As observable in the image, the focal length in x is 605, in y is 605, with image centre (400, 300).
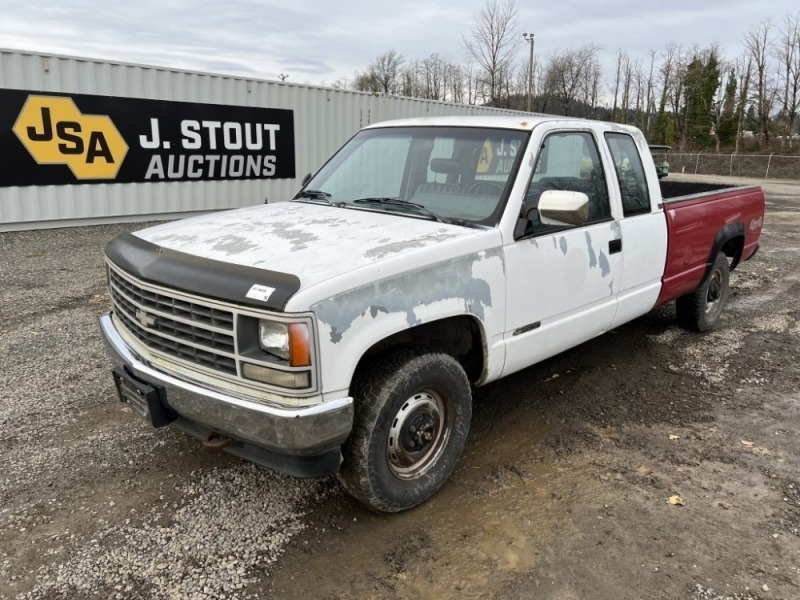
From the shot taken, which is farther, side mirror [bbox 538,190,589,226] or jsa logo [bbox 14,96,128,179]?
jsa logo [bbox 14,96,128,179]

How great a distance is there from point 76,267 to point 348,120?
7.83 meters

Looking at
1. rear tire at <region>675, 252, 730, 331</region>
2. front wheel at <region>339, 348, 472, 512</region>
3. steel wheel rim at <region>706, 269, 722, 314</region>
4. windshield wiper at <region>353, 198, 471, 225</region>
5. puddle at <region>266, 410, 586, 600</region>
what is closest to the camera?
puddle at <region>266, 410, 586, 600</region>

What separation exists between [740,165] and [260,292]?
130 feet

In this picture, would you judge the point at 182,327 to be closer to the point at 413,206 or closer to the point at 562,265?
the point at 413,206

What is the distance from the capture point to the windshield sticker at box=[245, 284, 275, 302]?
7.95 ft

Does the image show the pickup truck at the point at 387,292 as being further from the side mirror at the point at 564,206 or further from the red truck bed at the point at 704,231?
the red truck bed at the point at 704,231

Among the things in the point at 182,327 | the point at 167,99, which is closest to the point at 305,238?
the point at 182,327

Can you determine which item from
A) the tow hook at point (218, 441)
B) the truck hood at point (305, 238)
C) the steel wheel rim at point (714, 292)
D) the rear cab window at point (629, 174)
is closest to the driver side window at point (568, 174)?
the rear cab window at point (629, 174)

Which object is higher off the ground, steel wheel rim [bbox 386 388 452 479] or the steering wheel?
the steering wheel

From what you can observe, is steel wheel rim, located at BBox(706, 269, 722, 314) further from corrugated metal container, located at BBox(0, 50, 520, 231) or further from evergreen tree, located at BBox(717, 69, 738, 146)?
evergreen tree, located at BBox(717, 69, 738, 146)

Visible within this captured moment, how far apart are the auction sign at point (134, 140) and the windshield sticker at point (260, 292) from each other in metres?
9.64

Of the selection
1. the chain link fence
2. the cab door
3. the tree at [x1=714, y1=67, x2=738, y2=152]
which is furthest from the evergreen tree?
the cab door

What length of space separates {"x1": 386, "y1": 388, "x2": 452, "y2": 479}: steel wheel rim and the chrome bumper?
1.41 feet

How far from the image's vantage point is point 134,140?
11.1 meters
